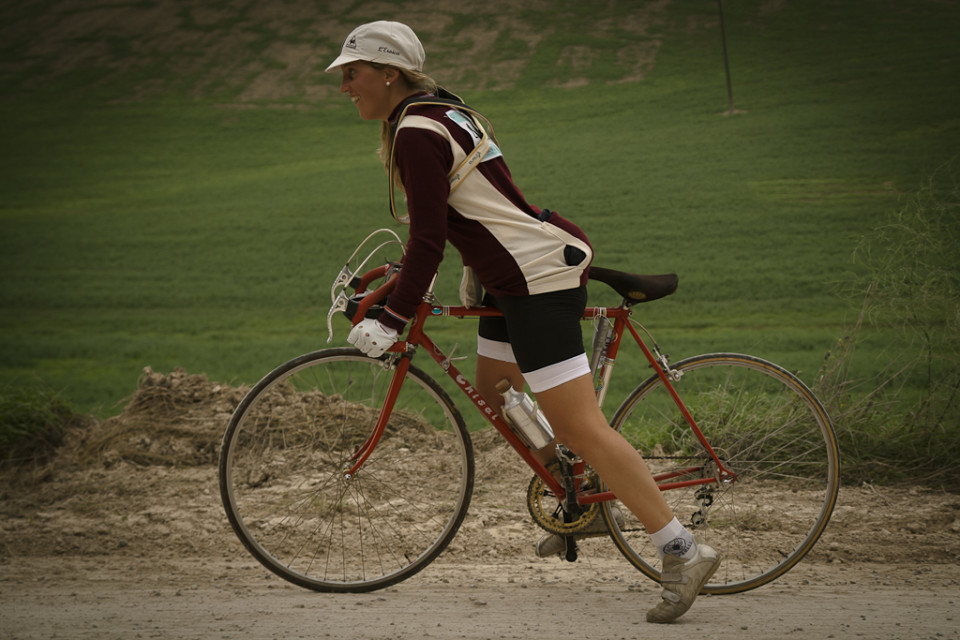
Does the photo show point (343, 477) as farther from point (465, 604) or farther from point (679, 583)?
point (679, 583)

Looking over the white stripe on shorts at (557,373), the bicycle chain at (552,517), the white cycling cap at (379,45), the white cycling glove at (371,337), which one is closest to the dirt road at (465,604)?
the bicycle chain at (552,517)

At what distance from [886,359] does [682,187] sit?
146 inches

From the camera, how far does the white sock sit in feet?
8.06

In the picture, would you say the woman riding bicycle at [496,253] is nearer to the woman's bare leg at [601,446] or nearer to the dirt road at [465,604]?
the woman's bare leg at [601,446]

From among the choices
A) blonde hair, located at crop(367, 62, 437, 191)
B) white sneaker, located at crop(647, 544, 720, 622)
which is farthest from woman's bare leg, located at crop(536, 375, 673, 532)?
blonde hair, located at crop(367, 62, 437, 191)

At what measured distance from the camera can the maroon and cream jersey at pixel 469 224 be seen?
7.39 ft

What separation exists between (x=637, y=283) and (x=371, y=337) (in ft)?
2.66

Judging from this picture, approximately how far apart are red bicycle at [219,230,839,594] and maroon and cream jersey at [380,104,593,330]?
20 cm

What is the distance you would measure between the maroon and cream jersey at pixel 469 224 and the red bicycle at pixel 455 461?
7.9 inches

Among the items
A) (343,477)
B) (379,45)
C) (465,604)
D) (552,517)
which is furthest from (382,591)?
(379,45)

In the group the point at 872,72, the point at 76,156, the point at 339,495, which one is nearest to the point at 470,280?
the point at 339,495

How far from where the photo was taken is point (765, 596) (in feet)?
9.04

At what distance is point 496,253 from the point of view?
Result: 237 centimetres

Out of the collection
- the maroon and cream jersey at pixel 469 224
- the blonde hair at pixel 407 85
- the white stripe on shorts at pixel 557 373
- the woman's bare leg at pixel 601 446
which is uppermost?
the blonde hair at pixel 407 85
